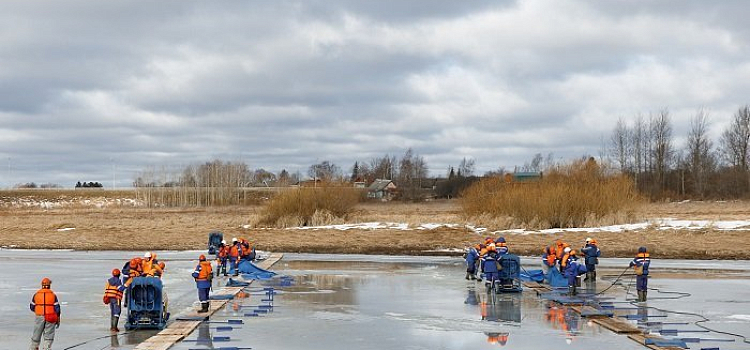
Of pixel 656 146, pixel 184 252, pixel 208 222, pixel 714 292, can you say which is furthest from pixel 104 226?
pixel 656 146

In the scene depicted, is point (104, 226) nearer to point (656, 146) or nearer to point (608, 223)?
point (608, 223)

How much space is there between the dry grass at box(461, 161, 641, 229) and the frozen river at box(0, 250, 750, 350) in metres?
15.8

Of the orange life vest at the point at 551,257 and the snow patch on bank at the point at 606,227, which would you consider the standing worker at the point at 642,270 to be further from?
the snow patch on bank at the point at 606,227

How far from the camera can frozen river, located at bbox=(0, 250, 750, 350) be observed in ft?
40.4

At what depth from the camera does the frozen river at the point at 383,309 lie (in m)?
12.3

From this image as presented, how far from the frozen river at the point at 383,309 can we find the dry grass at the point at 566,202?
15.8 meters

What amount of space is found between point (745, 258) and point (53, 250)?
25818mm

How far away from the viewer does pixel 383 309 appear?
15.8 meters

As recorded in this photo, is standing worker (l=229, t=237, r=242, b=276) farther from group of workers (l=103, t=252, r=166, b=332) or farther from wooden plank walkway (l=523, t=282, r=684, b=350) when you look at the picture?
wooden plank walkway (l=523, t=282, r=684, b=350)

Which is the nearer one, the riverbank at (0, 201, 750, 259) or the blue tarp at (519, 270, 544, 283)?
the blue tarp at (519, 270, 544, 283)

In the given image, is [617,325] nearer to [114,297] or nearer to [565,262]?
[565,262]

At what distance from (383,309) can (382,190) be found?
111301 millimetres

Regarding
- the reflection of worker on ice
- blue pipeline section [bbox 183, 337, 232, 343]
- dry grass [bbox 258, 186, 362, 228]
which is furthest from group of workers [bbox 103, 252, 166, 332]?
dry grass [bbox 258, 186, 362, 228]

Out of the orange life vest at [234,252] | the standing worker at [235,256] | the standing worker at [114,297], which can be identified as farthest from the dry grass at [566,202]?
the standing worker at [114,297]
